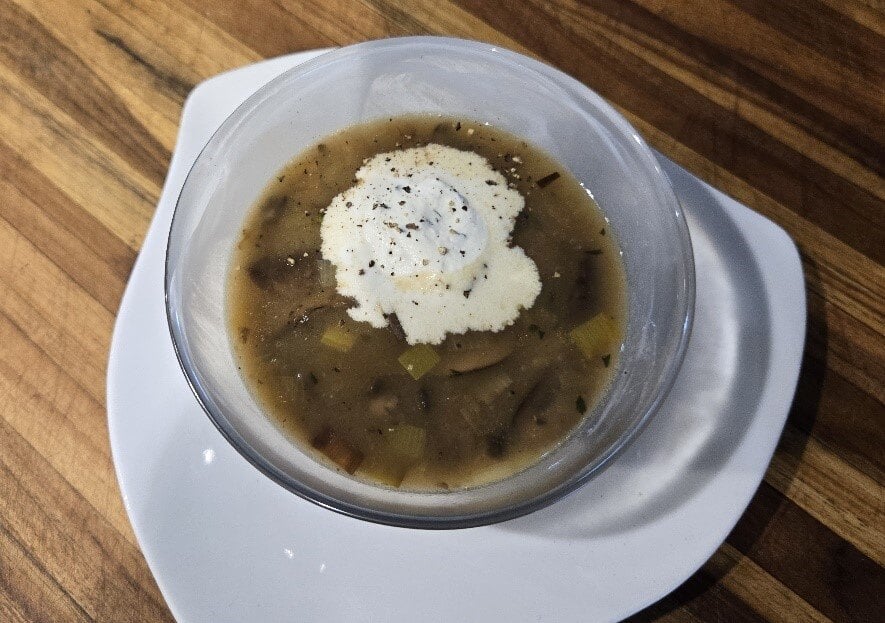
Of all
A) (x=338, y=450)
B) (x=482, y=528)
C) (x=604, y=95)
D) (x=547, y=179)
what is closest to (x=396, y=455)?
(x=338, y=450)

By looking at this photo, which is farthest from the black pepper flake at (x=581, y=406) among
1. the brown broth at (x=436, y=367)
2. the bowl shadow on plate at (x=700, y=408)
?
the bowl shadow on plate at (x=700, y=408)

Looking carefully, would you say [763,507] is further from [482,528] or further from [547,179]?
[547,179]

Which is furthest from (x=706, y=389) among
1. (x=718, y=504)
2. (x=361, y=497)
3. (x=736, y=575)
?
(x=361, y=497)

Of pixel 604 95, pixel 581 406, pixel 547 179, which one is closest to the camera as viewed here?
pixel 581 406

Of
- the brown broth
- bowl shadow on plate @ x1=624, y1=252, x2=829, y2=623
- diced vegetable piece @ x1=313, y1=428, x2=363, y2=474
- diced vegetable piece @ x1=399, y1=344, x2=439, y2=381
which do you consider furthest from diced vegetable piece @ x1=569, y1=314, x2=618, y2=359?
diced vegetable piece @ x1=313, y1=428, x2=363, y2=474

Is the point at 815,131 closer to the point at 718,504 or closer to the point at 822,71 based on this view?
the point at 822,71

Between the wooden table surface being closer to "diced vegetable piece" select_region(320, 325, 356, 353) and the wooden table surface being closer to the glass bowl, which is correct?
the glass bowl
